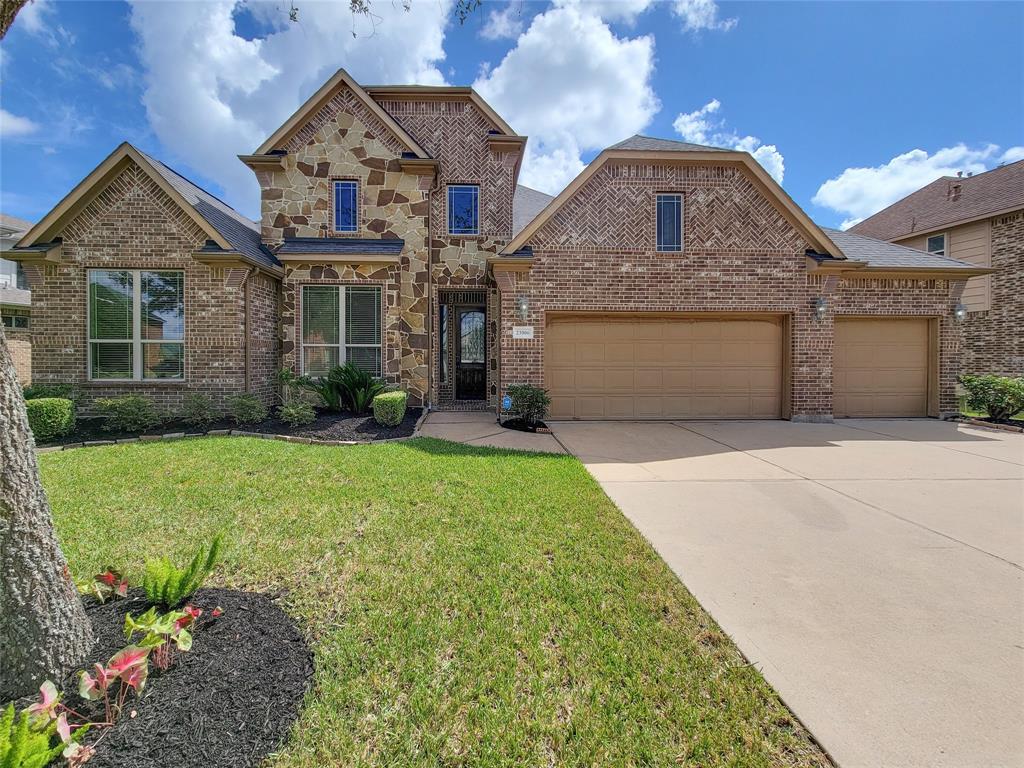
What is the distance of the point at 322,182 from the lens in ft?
35.7

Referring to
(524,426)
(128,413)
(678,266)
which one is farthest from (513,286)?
(128,413)

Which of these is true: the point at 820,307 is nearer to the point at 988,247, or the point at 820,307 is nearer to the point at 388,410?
the point at 388,410

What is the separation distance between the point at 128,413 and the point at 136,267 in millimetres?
3271

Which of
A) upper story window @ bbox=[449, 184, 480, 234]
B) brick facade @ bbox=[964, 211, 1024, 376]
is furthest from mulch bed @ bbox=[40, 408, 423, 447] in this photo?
brick facade @ bbox=[964, 211, 1024, 376]

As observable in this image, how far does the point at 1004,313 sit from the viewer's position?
535 inches

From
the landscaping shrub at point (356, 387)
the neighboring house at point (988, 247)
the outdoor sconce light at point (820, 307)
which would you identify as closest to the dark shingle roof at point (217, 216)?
the landscaping shrub at point (356, 387)

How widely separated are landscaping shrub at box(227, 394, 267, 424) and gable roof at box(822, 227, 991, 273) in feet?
43.6

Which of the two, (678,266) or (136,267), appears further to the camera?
(678,266)

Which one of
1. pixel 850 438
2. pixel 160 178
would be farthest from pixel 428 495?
pixel 160 178

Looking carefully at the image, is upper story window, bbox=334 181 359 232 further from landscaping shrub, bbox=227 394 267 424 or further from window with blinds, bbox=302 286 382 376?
landscaping shrub, bbox=227 394 267 424

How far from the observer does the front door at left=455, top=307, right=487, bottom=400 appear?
478 inches

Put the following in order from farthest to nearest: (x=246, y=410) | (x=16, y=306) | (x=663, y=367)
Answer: (x=16, y=306)
(x=663, y=367)
(x=246, y=410)

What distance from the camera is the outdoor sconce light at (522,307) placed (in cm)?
938

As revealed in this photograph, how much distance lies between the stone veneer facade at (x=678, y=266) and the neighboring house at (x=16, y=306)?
1015 cm
